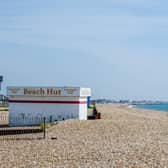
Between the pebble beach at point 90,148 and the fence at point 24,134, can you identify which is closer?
the pebble beach at point 90,148

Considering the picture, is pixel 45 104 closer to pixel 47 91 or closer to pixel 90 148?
pixel 47 91

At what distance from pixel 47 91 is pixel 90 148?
67.0ft

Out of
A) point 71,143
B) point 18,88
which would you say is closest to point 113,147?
point 71,143

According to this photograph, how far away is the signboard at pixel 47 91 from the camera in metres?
42.3

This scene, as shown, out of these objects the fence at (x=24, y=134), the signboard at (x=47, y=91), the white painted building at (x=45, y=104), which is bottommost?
the fence at (x=24, y=134)

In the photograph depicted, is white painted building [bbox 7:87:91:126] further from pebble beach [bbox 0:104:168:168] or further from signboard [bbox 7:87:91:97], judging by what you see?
pebble beach [bbox 0:104:168:168]

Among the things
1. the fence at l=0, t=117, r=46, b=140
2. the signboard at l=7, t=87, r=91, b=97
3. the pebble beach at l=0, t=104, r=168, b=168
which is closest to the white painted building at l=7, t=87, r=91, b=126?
the signboard at l=7, t=87, r=91, b=97

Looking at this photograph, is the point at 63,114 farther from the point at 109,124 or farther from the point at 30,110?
the point at 109,124

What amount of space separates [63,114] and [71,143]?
17.2m

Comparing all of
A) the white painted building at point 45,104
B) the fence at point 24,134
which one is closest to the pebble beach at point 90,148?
the fence at point 24,134

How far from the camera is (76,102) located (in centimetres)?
4212

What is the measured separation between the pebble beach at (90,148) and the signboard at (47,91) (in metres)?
7.14

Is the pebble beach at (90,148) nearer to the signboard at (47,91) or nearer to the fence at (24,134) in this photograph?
the fence at (24,134)

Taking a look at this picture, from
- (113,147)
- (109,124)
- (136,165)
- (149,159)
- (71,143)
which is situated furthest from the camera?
(109,124)
